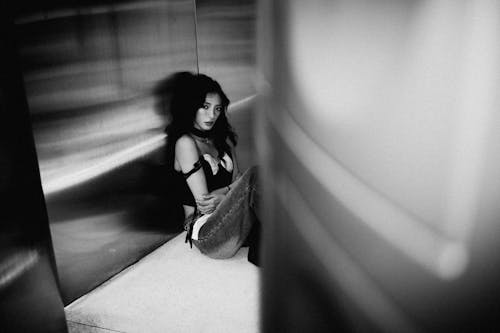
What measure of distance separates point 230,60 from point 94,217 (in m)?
1.61

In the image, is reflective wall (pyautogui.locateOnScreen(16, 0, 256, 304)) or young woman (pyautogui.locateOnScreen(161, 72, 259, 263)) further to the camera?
young woman (pyautogui.locateOnScreen(161, 72, 259, 263))

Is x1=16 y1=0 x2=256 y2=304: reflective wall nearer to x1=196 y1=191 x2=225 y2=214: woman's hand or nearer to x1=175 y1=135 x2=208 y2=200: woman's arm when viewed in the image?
x1=175 y1=135 x2=208 y2=200: woman's arm

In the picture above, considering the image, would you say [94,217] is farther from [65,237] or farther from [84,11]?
[84,11]

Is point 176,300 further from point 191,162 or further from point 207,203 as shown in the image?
point 191,162

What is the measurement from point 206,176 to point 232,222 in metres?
0.46

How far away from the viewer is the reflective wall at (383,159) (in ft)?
1.15

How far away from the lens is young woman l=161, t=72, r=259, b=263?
202 cm

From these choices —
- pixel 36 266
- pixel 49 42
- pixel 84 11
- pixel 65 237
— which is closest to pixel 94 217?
pixel 65 237

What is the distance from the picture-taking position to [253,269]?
1964mm

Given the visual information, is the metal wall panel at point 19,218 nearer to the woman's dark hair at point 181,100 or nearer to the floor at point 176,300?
the floor at point 176,300

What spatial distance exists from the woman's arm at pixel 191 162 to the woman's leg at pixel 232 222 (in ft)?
0.96

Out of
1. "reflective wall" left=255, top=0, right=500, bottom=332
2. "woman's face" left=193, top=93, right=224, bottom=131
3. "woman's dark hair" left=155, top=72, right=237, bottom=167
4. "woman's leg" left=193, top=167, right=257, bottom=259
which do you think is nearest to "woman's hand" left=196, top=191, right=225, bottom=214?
"woman's leg" left=193, top=167, right=257, bottom=259

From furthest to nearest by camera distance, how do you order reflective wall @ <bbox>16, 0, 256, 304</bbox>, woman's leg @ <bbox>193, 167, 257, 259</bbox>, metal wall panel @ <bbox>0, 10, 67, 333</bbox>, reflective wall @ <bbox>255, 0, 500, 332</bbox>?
1. woman's leg @ <bbox>193, 167, 257, 259</bbox>
2. reflective wall @ <bbox>16, 0, 256, 304</bbox>
3. metal wall panel @ <bbox>0, 10, 67, 333</bbox>
4. reflective wall @ <bbox>255, 0, 500, 332</bbox>

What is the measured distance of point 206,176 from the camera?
2402 millimetres
